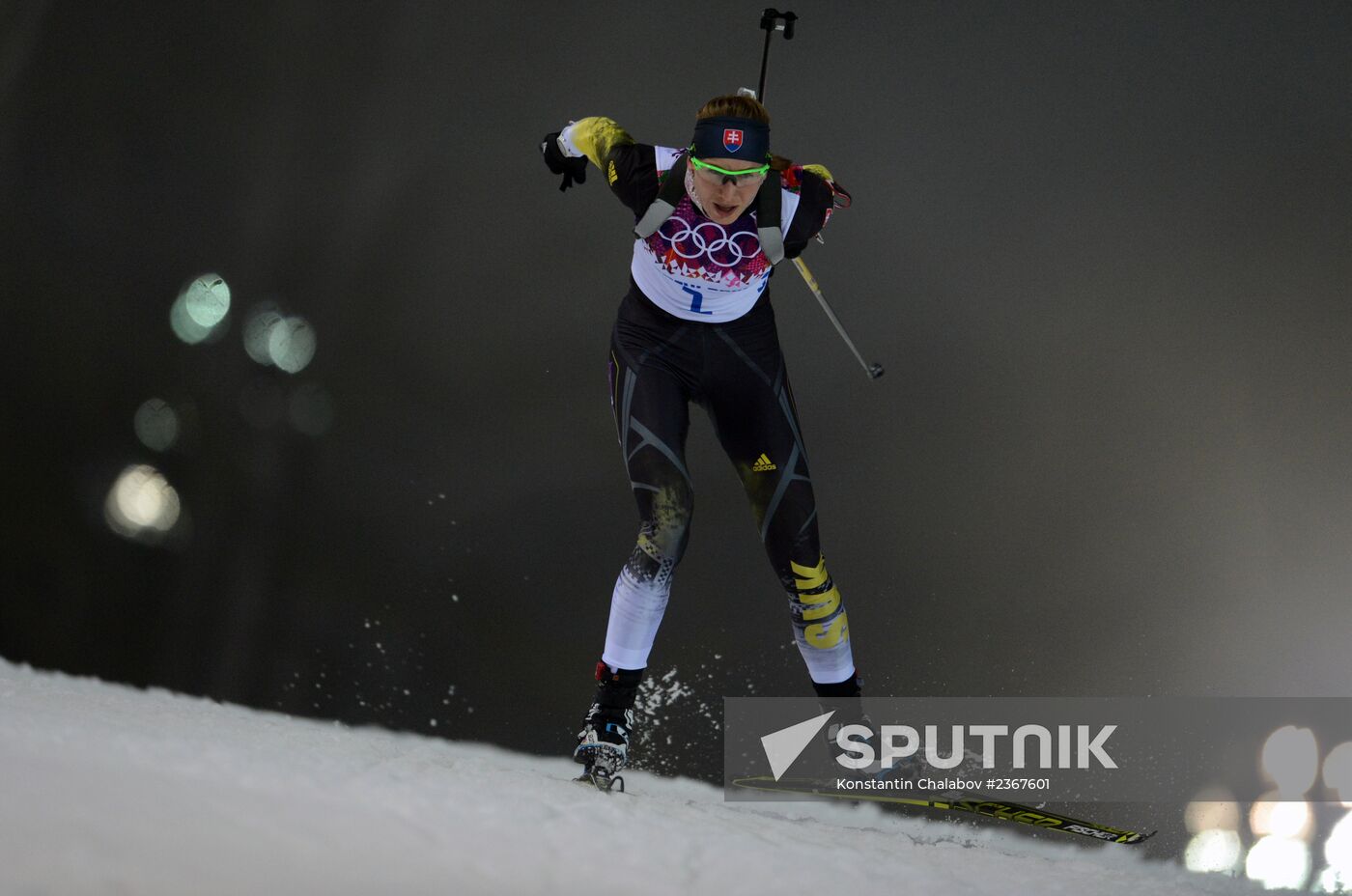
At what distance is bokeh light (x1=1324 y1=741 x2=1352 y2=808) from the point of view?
4.25 m

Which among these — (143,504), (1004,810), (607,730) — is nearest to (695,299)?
(607,730)

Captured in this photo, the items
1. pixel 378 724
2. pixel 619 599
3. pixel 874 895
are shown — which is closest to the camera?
pixel 874 895

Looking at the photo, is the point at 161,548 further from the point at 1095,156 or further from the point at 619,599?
the point at 1095,156

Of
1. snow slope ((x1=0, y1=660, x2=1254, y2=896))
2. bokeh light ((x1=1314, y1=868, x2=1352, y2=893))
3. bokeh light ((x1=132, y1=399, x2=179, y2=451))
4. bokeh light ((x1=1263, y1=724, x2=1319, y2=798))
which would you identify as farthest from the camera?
bokeh light ((x1=132, y1=399, x2=179, y2=451))

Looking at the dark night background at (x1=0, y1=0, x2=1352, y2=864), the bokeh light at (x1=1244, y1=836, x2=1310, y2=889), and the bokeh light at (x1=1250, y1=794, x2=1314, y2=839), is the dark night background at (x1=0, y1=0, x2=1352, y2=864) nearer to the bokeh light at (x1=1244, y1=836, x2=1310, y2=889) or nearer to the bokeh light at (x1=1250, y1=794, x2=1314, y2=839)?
the bokeh light at (x1=1250, y1=794, x2=1314, y2=839)

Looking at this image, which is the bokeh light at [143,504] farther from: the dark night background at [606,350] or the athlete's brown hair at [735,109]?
the athlete's brown hair at [735,109]

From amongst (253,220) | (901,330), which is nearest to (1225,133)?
(901,330)

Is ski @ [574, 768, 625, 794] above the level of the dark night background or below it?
below

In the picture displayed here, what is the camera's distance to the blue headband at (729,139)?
9.06 ft

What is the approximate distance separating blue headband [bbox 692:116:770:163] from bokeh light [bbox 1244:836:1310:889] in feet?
10.5

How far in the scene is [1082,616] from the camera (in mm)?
4809

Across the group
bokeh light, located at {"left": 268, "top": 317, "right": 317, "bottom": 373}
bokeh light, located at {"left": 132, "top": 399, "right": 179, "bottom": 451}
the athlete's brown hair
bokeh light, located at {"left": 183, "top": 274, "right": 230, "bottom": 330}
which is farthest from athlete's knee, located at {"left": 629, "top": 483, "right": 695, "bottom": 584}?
bokeh light, located at {"left": 132, "top": 399, "right": 179, "bottom": 451}

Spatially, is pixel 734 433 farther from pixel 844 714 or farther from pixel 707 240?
pixel 844 714

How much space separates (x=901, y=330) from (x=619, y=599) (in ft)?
8.50
